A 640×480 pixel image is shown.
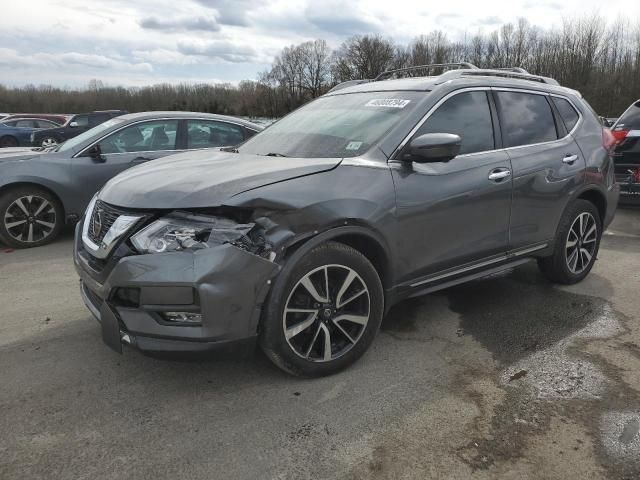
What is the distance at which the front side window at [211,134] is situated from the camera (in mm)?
6945

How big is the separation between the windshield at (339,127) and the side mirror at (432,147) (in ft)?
0.86

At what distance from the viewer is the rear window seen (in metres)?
7.52

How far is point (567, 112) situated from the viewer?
15.2 ft

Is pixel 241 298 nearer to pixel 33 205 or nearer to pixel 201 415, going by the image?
pixel 201 415

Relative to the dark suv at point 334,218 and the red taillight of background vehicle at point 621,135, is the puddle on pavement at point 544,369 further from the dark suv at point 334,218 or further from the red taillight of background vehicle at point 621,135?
the red taillight of background vehicle at point 621,135

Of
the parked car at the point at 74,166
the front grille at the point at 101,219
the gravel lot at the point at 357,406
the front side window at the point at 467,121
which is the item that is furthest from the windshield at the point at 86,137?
the front side window at the point at 467,121

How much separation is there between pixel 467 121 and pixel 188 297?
7.69 feet

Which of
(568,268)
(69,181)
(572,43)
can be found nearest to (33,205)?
(69,181)

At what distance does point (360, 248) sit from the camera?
321 centimetres

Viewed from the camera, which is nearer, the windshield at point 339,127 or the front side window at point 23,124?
the windshield at point 339,127

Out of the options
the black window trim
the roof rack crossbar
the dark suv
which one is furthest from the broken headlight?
the roof rack crossbar

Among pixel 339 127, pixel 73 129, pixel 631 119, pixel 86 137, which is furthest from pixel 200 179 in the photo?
pixel 73 129

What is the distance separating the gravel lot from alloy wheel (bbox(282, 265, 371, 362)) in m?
0.20

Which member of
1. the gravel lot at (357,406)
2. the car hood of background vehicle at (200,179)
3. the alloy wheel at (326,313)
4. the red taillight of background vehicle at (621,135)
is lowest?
the gravel lot at (357,406)
